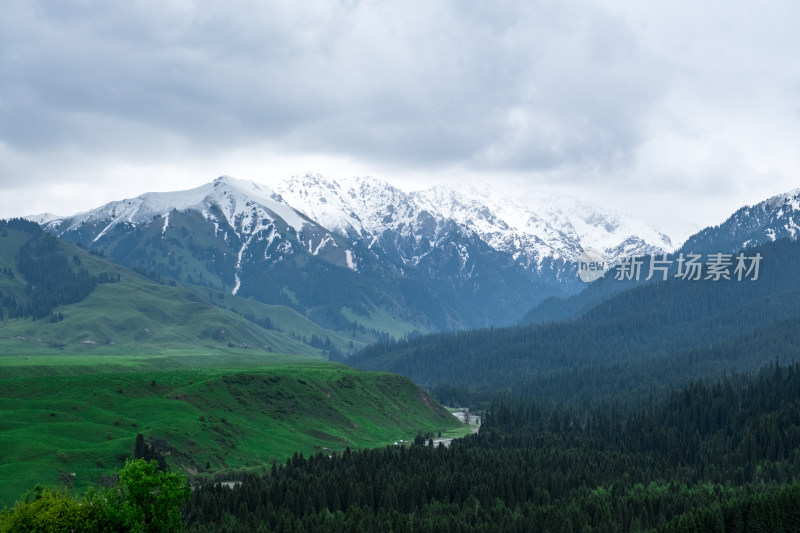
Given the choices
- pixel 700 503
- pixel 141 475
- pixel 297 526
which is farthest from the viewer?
pixel 700 503

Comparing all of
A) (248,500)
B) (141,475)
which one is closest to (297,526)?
(248,500)

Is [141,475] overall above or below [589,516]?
above

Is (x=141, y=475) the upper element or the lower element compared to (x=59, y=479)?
upper

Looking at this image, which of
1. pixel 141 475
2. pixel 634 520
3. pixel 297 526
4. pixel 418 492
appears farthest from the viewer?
pixel 418 492

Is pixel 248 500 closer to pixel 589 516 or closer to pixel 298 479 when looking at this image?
pixel 298 479

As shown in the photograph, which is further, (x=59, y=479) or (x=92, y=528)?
(x=59, y=479)

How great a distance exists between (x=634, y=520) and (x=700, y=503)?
19397 mm

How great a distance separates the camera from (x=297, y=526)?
15238cm

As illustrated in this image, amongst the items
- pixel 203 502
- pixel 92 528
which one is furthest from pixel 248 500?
pixel 92 528

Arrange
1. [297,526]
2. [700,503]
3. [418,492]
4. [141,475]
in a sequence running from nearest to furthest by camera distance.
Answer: [141,475], [297,526], [700,503], [418,492]

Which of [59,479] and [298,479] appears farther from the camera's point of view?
A: [298,479]

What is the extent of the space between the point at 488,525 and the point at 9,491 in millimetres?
92455

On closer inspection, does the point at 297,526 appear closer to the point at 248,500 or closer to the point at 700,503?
the point at 248,500

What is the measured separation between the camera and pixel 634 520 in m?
164
